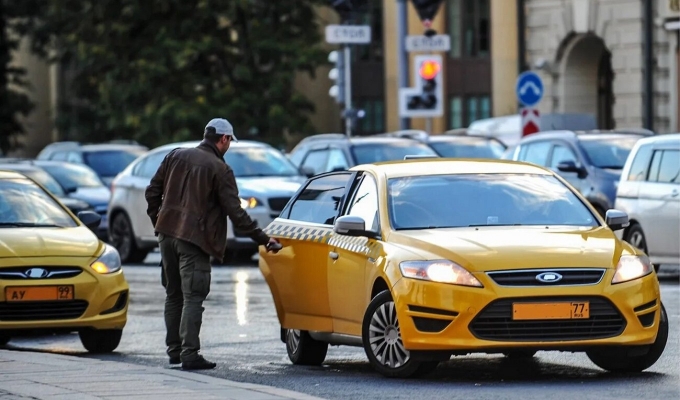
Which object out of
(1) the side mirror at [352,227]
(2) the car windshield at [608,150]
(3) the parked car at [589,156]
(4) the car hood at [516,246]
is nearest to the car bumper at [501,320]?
(4) the car hood at [516,246]

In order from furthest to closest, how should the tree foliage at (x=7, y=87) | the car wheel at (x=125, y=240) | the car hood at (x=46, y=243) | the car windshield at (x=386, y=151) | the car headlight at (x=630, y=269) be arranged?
the tree foliage at (x=7, y=87), the car windshield at (x=386, y=151), the car wheel at (x=125, y=240), the car hood at (x=46, y=243), the car headlight at (x=630, y=269)

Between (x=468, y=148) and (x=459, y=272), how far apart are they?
59.9 feet

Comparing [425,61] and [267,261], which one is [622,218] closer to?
[267,261]

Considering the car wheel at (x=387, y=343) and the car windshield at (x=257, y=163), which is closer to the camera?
the car wheel at (x=387, y=343)

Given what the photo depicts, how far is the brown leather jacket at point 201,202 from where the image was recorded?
12531 mm

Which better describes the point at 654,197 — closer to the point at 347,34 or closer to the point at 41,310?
the point at 41,310

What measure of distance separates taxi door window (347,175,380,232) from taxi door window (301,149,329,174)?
50.4 feet

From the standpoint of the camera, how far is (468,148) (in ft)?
96.7

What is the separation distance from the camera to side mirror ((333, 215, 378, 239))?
12062 millimetres

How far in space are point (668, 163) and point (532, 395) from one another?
1039 centimetres

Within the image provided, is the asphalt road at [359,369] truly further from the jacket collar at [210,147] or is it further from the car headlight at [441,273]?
the jacket collar at [210,147]

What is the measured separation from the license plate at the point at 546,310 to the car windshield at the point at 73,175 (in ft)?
67.4

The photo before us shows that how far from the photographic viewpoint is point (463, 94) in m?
58.1

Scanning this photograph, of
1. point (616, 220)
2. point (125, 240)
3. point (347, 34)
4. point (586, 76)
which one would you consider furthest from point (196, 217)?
point (586, 76)
